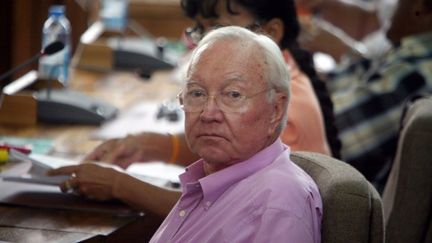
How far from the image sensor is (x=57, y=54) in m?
3.39

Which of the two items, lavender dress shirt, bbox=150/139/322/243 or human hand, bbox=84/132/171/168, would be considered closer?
lavender dress shirt, bbox=150/139/322/243

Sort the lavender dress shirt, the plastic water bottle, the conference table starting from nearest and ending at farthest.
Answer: the lavender dress shirt
the conference table
the plastic water bottle

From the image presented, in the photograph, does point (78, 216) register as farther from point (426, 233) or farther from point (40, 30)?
point (40, 30)

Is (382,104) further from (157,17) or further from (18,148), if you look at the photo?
(157,17)

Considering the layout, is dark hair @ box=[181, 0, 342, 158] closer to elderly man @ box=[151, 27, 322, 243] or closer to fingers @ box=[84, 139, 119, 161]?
fingers @ box=[84, 139, 119, 161]

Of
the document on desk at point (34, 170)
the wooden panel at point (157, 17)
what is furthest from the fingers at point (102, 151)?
the wooden panel at point (157, 17)

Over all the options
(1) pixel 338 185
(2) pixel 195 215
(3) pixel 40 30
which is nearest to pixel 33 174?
(2) pixel 195 215

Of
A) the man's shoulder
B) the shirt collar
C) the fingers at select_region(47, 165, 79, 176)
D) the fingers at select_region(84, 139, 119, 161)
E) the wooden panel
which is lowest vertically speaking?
the wooden panel

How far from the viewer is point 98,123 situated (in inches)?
130

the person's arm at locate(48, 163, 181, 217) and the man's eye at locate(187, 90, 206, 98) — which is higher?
the man's eye at locate(187, 90, 206, 98)

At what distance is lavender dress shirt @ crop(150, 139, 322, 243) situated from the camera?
68.3 inches

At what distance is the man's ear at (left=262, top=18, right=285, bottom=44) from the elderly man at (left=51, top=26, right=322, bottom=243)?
2.57ft

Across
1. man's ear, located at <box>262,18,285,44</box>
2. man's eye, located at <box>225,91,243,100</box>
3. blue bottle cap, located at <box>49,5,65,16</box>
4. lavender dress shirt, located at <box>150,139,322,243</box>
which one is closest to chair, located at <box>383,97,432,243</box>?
man's ear, located at <box>262,18,285,44</box>

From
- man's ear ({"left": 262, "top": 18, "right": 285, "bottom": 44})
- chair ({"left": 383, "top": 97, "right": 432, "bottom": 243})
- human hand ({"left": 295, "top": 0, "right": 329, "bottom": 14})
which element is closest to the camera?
chair ({"left": 383, "top": 97, "right": 432, "bottom": 243})
